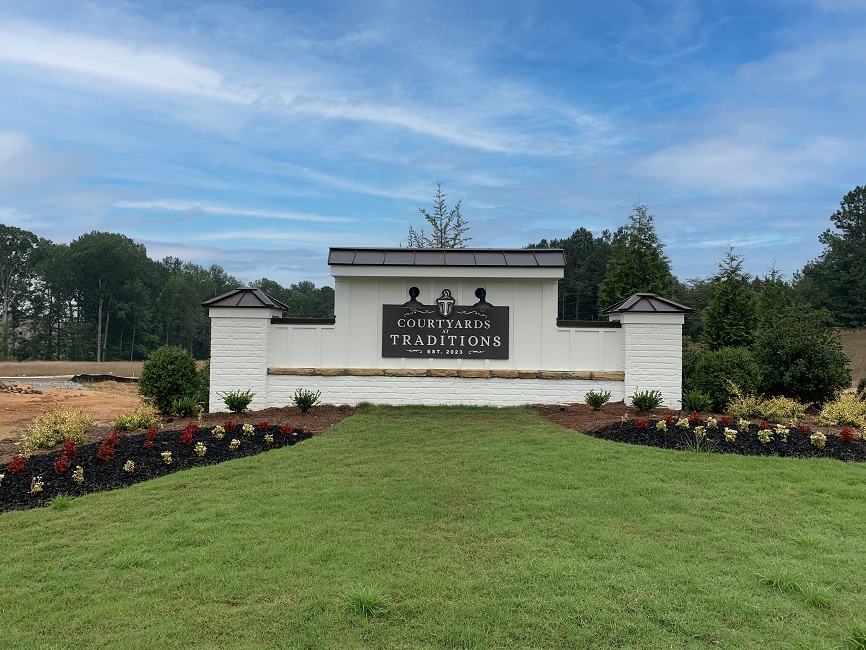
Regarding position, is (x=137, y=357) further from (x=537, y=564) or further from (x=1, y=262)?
(x=537, y=564)

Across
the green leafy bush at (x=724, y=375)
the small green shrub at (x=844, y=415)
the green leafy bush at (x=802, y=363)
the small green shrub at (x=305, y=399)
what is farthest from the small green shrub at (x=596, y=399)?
the small green shrub at (x=305, y=399)

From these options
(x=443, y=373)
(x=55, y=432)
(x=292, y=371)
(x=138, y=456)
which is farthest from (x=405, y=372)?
(x=55, y=432)

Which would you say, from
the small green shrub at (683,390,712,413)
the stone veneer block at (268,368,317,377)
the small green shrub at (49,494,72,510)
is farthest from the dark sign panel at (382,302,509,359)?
the small green shrub at (49,494,72,510)

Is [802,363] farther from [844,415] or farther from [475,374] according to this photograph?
[475,374]

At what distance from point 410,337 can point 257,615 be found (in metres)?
8.16

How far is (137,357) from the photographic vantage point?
62312 millimetres

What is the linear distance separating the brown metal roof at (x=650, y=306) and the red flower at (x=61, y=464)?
29.6 ft

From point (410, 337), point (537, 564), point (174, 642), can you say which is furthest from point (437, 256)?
point (174, 642)

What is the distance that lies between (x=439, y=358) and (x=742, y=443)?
548 centimetres

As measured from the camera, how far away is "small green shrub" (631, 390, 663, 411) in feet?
32.8

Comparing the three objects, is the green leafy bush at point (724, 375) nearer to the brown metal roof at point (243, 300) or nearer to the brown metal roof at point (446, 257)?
the brown metal roof at point (446, 257)

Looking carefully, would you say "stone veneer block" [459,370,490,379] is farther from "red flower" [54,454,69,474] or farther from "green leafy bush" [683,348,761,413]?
"red flower" [54,454,69,474]

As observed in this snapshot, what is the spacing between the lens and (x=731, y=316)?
48.0ft

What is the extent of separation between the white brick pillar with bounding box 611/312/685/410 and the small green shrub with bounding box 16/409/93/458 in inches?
361
